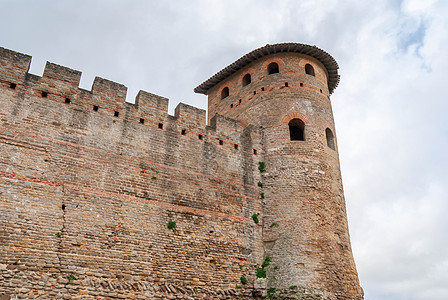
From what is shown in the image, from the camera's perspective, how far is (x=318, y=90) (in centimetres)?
1386

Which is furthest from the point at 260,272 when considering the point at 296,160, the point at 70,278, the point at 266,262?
the point at 70,278

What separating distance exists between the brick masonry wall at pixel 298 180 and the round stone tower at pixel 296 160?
3 cm

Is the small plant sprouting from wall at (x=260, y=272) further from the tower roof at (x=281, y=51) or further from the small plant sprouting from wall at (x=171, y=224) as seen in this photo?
the tower roof at (x=281, y=51)

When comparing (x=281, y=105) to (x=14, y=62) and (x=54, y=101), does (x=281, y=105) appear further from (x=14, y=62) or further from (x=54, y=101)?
(x=14, y=62)

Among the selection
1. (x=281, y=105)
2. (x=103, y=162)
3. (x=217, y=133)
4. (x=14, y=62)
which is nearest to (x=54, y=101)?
(x=14, y=62)

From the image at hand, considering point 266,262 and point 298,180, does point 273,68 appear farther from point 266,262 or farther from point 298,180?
point 266,262

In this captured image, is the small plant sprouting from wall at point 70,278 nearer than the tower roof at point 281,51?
Yes

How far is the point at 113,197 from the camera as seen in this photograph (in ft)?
30.7

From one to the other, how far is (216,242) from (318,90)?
22.8 feet

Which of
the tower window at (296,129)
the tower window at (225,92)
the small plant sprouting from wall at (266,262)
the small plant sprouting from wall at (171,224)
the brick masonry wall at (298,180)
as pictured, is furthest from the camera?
the tower window at (225,92)

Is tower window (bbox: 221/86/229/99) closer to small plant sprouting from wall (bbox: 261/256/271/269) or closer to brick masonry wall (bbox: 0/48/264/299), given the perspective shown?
brick masonry wall (bbox: 0/48/264/299)

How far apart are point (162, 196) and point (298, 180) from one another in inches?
170

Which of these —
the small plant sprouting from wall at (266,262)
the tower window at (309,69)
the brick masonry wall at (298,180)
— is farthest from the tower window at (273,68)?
the small plant sprouting from wall at (266,262)

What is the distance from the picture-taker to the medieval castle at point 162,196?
8273 mm
